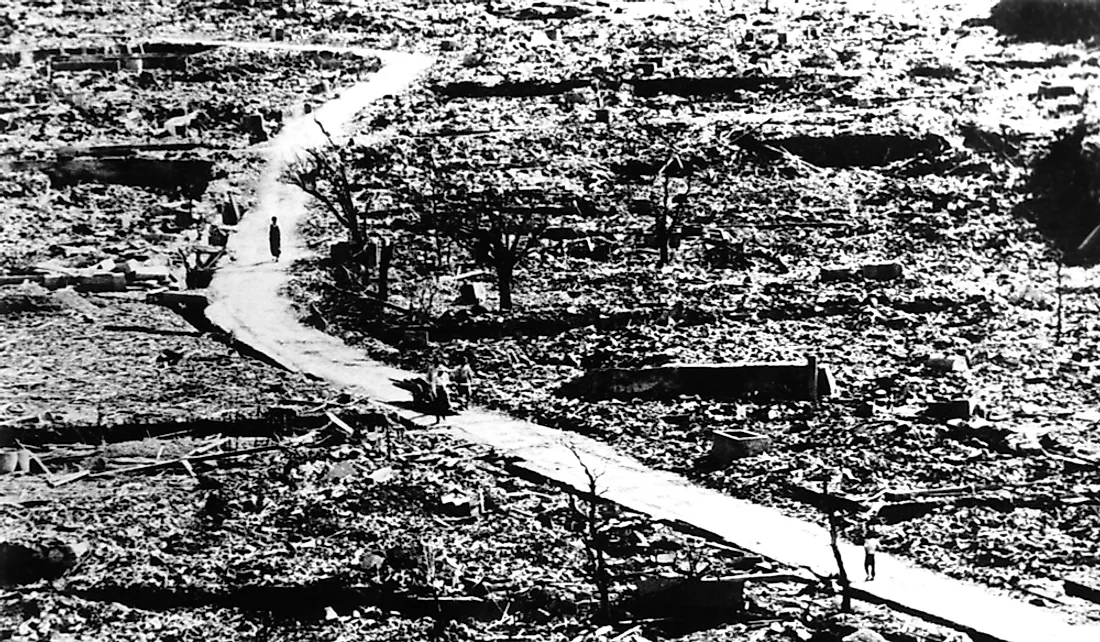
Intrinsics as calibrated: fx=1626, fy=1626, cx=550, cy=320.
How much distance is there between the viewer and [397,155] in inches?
1575

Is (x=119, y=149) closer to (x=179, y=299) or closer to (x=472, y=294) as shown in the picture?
(x=179, y=299)

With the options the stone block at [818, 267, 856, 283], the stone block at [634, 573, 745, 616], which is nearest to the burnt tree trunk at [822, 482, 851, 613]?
the stone block at [634, 573, 745, 616]

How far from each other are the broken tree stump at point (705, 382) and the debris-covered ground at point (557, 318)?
335 millimetres

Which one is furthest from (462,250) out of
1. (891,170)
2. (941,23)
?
(941,23)

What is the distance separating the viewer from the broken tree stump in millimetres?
23891

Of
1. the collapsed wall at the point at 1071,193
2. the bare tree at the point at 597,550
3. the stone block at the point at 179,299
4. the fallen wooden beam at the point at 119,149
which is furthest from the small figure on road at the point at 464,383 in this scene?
the fallen wooden beam at the point at 119,149

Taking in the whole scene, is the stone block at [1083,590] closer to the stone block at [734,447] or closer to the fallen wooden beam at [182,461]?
the stone block at [734,447]

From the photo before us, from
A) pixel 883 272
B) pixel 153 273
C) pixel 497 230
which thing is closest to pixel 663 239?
pixel 497 230

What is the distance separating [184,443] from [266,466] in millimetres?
1793

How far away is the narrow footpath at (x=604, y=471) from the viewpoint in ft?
55.9

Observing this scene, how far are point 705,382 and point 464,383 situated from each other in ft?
11.9

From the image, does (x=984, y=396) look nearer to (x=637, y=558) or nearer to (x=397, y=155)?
(x=637, y=558)

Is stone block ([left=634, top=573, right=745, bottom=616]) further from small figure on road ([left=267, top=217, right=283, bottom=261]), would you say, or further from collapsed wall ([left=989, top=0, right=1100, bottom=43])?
collapsed wall ([left=989, top=0, right=1100, bottom=43])

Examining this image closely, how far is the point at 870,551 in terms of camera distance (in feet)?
59.1
